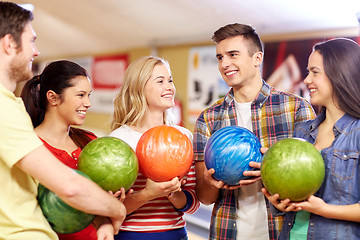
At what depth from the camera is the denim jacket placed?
4.56 feet

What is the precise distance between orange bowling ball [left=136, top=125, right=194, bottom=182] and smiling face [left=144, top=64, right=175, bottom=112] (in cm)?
34

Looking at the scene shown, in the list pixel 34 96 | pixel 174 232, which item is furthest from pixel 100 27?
pixel 174 232

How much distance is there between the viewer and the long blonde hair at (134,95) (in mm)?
2004

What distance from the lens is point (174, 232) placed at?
1.84m

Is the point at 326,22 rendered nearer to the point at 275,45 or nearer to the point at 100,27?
the point at 275,45

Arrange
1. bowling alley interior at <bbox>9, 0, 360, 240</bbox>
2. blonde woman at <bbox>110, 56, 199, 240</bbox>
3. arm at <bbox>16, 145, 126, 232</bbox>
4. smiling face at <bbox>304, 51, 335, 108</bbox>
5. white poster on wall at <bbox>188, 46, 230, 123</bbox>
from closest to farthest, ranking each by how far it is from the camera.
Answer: arm at <bbox>16, 145, 126, 232</bbox>
smiling face at <bbox>304, 51, 335, 108</bbox>
blonde woman at <bbox>110, 56, 199, 240</bbox>
bowling alley interior at <bbox>9, 0, 360, 240</bbox>
white poster on wall at <bbox>188, 46, 230, 123</bbox>

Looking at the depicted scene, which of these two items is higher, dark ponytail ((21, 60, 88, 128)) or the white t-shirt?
dark ponytail ((21, 60, 88, 128))

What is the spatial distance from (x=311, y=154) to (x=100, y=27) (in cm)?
602

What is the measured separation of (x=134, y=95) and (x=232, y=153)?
0.74 meters

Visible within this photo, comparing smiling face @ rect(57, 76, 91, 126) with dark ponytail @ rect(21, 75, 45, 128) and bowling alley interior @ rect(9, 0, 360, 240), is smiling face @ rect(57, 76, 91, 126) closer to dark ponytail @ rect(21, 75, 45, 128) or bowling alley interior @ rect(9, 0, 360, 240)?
dark ponytail @ rect(21, 75, 45, 128)

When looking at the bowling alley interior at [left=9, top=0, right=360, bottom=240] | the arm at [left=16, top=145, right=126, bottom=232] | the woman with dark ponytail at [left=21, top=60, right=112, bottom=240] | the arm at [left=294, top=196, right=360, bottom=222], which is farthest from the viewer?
the bowling alley interior at [left=9, top=0, right=360, bottom=240]

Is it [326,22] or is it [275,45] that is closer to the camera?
[326,22]

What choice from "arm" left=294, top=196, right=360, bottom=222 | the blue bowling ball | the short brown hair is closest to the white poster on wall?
the short brown hair

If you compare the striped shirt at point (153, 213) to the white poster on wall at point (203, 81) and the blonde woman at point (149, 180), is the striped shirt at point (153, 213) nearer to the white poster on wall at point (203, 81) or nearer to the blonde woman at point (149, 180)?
the blonde woman at point (149, 180)
